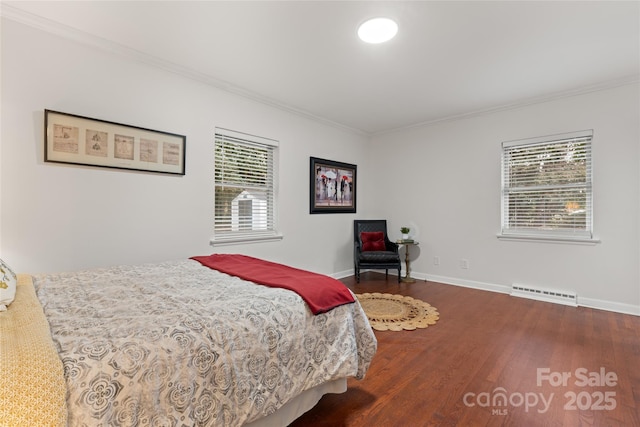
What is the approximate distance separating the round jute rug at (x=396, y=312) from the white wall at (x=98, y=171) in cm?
147

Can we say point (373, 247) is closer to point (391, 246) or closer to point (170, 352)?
point (391, 246)

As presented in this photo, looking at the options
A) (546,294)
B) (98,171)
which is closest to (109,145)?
(98,171)

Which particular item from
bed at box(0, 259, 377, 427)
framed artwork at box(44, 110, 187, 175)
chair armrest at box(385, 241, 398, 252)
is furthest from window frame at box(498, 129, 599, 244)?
framed artwork at box(44, 110, 187, 175)

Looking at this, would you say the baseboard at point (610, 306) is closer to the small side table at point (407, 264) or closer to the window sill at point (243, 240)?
the small side table at point (407, 264)

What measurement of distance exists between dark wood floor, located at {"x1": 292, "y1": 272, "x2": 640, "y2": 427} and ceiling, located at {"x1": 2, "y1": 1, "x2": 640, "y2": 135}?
102 inches

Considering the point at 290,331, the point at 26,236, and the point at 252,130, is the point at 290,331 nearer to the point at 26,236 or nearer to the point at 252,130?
the point at 26,236

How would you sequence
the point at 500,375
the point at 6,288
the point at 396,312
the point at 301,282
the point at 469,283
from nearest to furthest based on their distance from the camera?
the point at 6,288 → the point at 301,282 → the point at 500,375 → the point at 396,312 → the point at 469,283

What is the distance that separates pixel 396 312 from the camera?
10.8 feet

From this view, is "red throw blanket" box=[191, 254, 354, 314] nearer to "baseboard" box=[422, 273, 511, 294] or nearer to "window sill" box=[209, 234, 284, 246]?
"window sill" box=[209, 234, 284, 246]

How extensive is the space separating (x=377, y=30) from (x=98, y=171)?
2.64m

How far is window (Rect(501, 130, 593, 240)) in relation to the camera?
3578 millimetres

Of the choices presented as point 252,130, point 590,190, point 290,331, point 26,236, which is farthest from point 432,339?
point 26,236

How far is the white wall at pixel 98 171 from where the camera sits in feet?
7.30

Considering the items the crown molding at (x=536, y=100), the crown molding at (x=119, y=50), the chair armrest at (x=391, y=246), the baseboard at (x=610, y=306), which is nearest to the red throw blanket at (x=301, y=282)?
the crown molding at (x=119, y=50)
